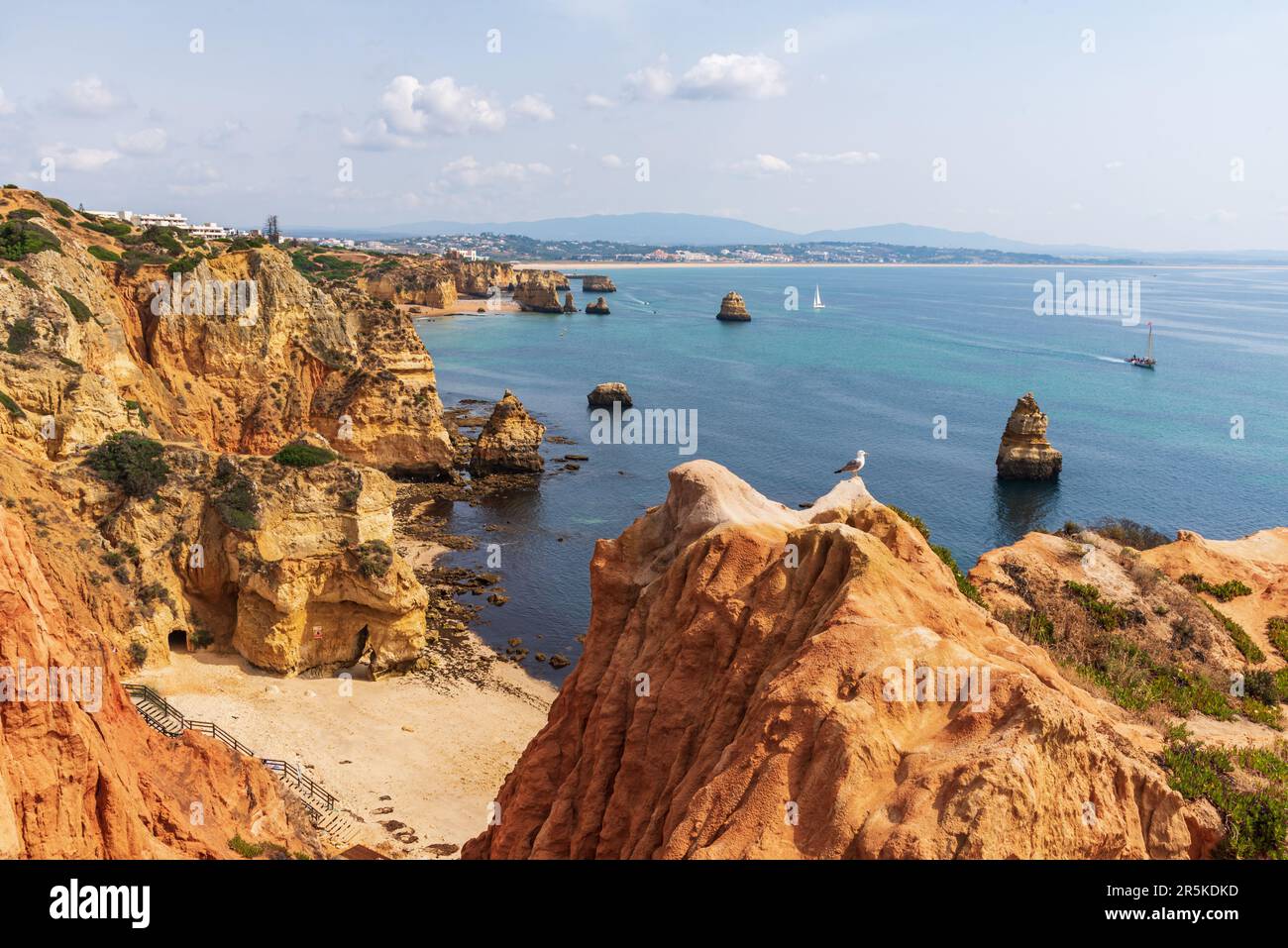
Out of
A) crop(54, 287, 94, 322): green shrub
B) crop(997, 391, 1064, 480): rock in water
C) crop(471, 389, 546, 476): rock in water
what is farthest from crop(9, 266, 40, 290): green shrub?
crop(997, 391, 1064, 480): rock in water

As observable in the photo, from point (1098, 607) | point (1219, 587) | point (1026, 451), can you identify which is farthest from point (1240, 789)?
point (1026, 451)

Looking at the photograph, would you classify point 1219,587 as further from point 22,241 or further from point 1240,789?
point 22,241

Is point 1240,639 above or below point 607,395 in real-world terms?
below

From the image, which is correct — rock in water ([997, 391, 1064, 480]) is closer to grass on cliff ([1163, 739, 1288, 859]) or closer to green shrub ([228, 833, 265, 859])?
grass on cliff ([1163, 739, 1288, 859])

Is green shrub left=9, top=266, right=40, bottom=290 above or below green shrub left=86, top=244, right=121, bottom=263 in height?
below

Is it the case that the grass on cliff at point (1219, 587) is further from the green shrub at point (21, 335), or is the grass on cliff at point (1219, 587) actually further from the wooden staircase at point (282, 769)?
the green shrub at point (21, 335)

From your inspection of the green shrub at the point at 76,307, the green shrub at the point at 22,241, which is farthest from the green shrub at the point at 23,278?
the green shrub at the point at 22,241

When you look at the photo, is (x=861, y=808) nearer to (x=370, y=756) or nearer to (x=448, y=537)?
(x=370, y=756)
